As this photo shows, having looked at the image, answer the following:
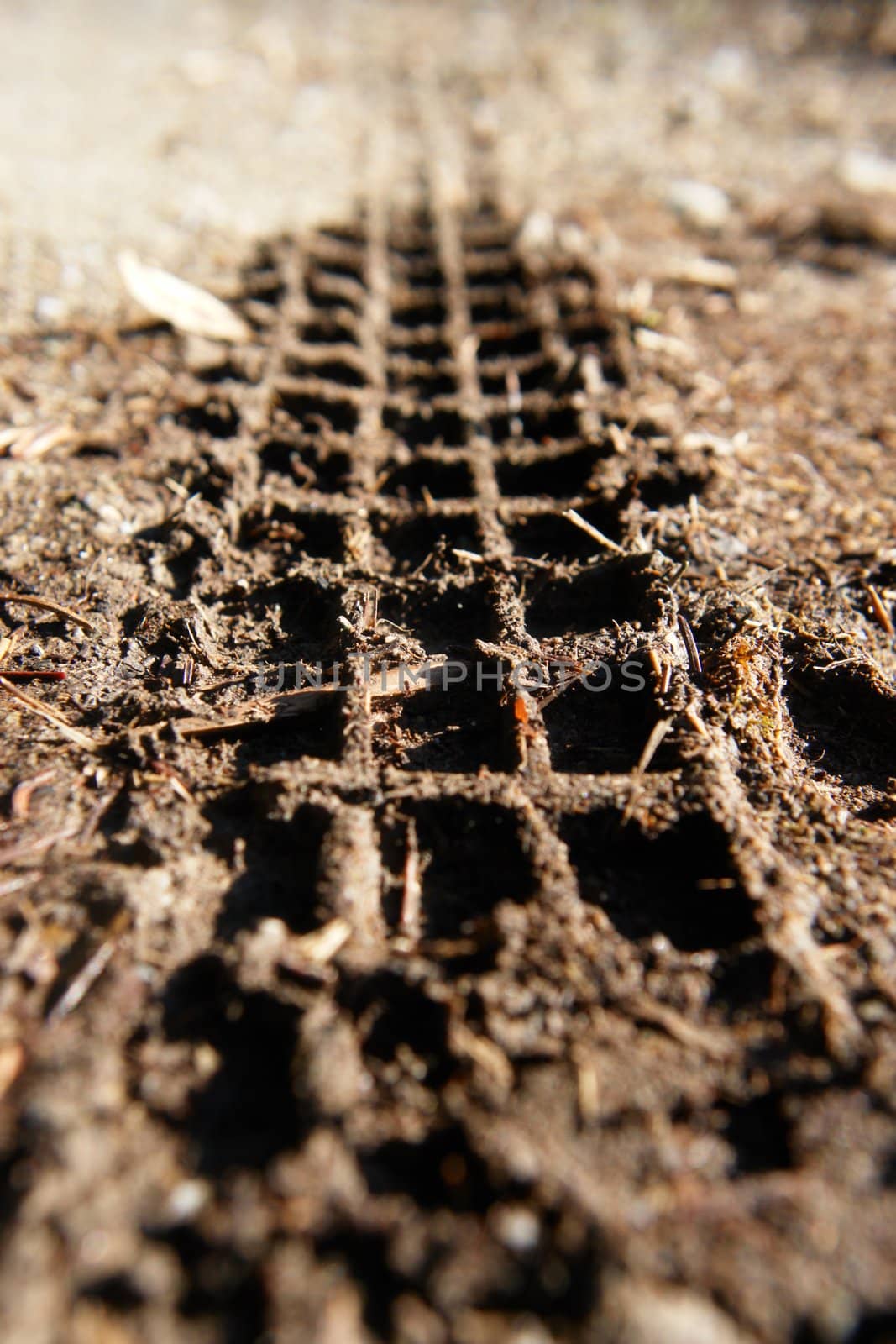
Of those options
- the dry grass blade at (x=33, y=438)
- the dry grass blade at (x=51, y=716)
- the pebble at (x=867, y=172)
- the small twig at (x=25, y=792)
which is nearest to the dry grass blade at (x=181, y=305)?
the dry grass blade at (x=33, y=438)

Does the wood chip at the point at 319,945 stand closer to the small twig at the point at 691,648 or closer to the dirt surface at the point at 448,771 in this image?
the dirt surface at the point at 448,771

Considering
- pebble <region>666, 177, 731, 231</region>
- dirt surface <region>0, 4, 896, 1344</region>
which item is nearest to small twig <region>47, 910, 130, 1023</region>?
dirt surface <region>0, 4, 896, 1344</region>

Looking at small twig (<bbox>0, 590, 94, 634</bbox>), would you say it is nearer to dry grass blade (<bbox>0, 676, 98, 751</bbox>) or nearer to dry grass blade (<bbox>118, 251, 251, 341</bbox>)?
dry grass blade (<bbox>0, 676, 98, 751</bbox>)

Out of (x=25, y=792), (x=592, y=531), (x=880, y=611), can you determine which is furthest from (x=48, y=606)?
(x=880, y=611)

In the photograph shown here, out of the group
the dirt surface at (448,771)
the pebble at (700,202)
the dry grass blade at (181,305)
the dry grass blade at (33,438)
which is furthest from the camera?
the pebble at (700,202)

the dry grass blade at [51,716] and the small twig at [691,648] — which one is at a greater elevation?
the small twig at [691,648]

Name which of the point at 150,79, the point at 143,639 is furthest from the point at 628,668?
the point at 150,79
